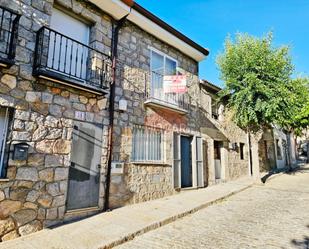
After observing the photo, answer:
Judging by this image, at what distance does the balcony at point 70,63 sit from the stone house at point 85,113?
3 centimetres

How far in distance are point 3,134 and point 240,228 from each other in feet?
18.0

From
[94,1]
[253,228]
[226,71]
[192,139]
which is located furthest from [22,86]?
[226,71]

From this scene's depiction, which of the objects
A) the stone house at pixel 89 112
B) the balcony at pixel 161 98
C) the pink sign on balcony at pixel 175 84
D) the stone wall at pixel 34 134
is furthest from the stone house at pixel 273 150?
the stone wall at pixel 34 134

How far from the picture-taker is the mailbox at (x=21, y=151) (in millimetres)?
4582

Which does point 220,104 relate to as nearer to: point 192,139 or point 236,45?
point 236,45

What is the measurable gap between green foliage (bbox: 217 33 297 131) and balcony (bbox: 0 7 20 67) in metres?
9.50

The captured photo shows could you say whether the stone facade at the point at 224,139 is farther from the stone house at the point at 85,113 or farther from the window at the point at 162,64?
the window at the point at 162,64

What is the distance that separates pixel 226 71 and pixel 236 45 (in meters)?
1.40

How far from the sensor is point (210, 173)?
10945mm

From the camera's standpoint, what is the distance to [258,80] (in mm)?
10836

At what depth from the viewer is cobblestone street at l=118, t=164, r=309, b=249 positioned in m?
4.31

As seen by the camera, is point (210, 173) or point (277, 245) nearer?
point (277, 245)

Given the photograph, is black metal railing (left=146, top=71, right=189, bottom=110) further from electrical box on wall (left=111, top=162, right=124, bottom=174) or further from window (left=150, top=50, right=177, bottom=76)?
electrical box on wall (left=111, top=162, right=124, bottom=174)

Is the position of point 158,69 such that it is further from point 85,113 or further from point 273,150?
point 273,150
